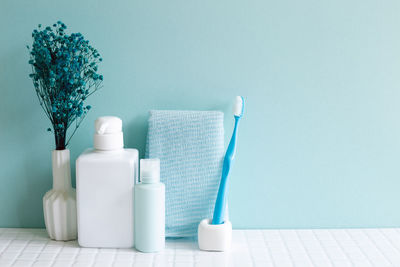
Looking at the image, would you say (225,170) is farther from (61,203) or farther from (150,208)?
(61,203)

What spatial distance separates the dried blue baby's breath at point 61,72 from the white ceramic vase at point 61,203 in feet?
0.11

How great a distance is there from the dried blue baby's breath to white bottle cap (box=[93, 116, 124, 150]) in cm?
5

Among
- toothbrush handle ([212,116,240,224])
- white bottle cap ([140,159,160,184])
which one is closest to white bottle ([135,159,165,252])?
white bottle cap ([140,159,160,184])

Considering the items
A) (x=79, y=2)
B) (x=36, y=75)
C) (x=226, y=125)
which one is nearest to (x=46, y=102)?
(x=36, y=75)

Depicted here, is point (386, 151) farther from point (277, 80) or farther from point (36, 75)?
point (36, 75)

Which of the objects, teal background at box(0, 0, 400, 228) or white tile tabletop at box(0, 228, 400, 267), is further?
teal background at box(0, 0, 400, 228)

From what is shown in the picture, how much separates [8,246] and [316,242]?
0.59 metres

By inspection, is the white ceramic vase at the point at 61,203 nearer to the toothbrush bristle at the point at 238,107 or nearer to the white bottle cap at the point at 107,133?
the white bottle cap at the point at 107,133

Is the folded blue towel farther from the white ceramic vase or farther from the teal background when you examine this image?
the white ceramic vase

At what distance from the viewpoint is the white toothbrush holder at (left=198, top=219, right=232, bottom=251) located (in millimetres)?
929

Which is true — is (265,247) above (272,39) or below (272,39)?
below

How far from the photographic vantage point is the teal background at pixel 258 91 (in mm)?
991

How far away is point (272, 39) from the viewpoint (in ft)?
3.26

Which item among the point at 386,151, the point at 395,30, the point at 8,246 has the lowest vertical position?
the point at 8,246
